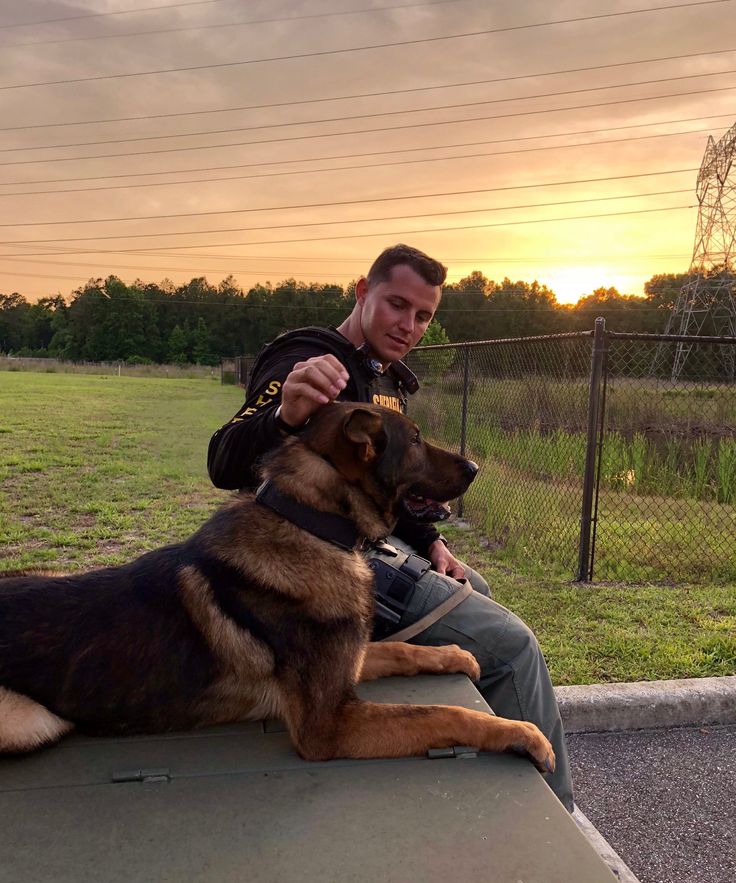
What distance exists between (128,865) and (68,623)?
0.75 meters

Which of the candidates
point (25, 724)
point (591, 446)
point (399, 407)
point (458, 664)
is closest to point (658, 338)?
point (591, 446)

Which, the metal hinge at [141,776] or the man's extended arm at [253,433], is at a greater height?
the man's extended arm at [253,433]

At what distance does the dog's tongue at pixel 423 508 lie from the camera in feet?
8.45

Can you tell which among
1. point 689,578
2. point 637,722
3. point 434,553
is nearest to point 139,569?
point 434,553

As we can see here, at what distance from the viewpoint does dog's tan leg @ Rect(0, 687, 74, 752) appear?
1858 millimetres

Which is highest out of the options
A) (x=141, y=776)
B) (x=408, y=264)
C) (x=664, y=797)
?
(x=408, y=264)

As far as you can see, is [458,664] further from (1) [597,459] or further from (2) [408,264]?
(1) [597,459]

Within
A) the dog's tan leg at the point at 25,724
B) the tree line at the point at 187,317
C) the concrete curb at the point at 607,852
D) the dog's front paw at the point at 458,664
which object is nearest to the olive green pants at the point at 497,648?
the dog's front paw at the point at 458,664

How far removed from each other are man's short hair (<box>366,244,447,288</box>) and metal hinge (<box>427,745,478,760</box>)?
2.12 metres

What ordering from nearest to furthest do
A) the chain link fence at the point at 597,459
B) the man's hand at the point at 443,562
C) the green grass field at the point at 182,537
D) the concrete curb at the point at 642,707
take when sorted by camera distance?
the man's hand at the point at 443,562 < the concrete curb at the point at 642,707 < the green grass field at the point at 182,537 < the chain link fence at the point at 597,459

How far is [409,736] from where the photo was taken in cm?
192

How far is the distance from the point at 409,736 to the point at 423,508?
0.93 meters

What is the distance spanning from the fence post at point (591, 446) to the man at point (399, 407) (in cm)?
262

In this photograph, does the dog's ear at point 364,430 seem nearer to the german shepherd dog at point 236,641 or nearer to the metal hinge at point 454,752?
the german shepherd dog at point 236,641
